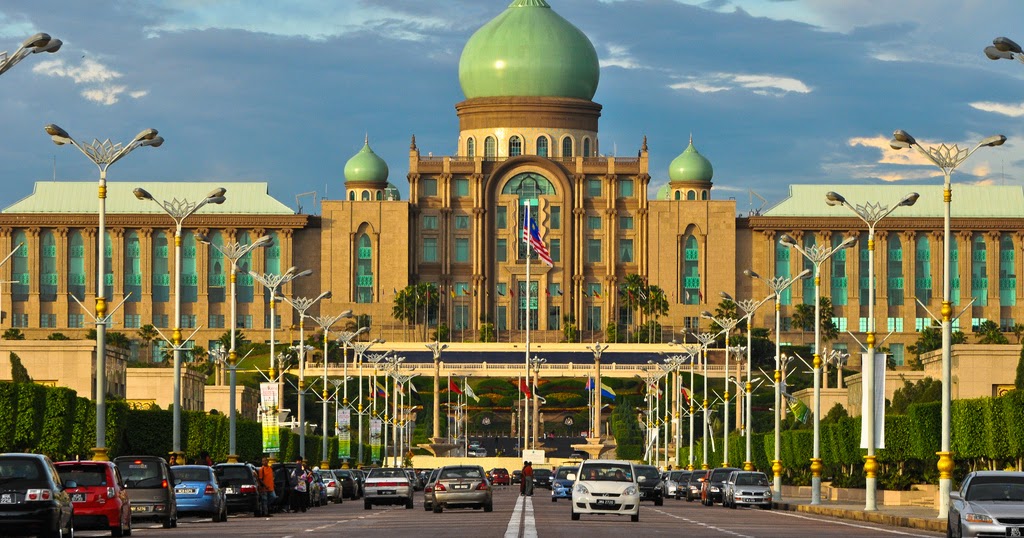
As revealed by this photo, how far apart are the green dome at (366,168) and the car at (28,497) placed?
163m

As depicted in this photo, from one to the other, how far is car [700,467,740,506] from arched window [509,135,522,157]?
12263cm

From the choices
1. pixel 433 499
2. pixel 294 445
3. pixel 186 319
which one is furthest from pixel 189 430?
pixel 186 319

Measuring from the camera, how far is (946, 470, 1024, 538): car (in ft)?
109

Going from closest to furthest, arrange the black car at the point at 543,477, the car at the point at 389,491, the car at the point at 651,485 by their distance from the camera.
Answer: the car at the point at 389,491 → the car at the point at 651,485 → the black car at the point at 543,477

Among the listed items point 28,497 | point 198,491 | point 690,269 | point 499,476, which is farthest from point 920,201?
point 28,497

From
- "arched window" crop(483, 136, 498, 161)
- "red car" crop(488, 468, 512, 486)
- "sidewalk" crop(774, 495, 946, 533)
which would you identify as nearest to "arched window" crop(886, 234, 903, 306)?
"arched window" crop(483, 136, 498, 161)

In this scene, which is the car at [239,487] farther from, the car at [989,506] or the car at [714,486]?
the car at [989,506]

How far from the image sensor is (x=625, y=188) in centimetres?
19125

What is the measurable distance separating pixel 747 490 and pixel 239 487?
716 inches

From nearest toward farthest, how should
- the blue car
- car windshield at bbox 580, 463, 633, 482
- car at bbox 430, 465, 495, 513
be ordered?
1. the blue car
2. car windshield at bbox 580, 463, 633, 482
3. car at bbox 430, 465, 495, 513

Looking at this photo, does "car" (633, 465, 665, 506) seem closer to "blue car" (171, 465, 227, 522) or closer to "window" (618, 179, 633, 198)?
"blue car" (171, 465, 227, 522)

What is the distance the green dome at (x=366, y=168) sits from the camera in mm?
194050

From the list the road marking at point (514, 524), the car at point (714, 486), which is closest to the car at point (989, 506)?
the road marking at point (514, 524)

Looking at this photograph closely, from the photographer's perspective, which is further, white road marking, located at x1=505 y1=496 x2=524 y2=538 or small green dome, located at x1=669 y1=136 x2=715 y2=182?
small green dome, located at x1=669 y1=136 x2=715 y2=182
